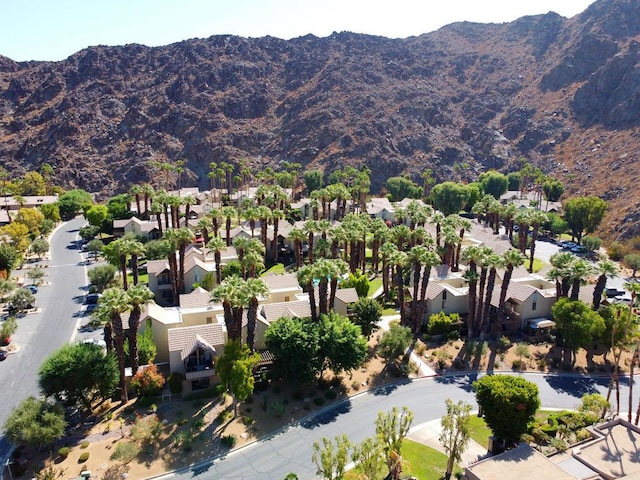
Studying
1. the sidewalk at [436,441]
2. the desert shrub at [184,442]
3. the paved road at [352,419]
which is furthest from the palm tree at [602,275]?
the desert shrub at [184,442]

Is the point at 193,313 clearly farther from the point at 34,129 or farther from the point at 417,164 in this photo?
the point at 34,129

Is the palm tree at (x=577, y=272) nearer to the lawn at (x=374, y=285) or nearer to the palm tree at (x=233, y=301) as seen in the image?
the lawn at (x=374, y=285)

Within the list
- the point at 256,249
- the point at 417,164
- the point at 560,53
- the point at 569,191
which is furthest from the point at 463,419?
the point at 560,53

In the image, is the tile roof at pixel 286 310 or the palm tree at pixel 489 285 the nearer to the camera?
the tile roof at pixel 286 310

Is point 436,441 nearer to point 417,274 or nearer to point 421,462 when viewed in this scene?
point 421,462

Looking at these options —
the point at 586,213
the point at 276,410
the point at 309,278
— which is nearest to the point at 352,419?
the point at 276,410

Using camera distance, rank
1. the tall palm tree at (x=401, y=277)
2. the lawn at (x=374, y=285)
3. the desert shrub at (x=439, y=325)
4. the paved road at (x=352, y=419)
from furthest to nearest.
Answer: the lawn at (x=374, y=285) < the tall palm tree at (x=401, y=277) < the desert shrub at (x=439, y=325) < the paved road at (x=352, y=419)
